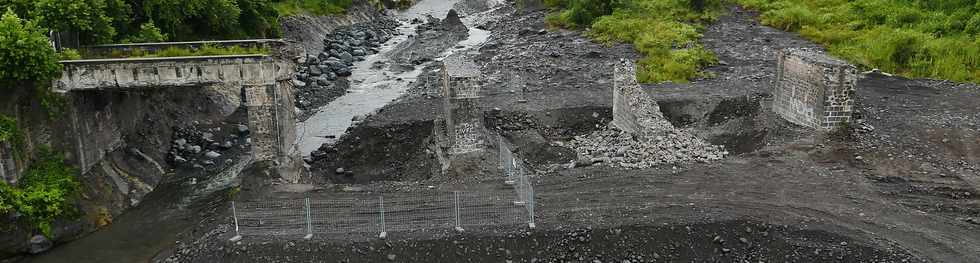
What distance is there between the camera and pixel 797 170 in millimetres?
26125

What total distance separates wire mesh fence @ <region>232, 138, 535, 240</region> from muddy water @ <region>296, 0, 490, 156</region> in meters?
10.9

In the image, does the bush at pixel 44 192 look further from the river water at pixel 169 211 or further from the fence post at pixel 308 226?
the fence post at pixel 308 226

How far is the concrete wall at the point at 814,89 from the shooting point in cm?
2856

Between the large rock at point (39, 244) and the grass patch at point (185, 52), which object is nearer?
the large rock at point (39, 244)

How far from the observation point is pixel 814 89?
29.3 m

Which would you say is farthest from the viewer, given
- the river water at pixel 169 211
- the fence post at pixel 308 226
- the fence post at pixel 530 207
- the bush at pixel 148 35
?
the bush at pixel 148 35

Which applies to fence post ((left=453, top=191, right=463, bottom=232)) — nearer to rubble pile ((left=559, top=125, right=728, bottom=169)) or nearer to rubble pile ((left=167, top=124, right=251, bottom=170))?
rubble pile ((left=559, top=125, right=728, bottom=169))

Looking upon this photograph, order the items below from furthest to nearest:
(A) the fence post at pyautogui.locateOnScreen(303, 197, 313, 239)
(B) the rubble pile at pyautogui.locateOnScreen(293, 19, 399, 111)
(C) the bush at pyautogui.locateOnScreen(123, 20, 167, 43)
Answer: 1. (B) the rubble pile at pyautogui.locateOnScreen(293, 19, 399, 111)
2. (C) the bush at pyautogui.locateOnScreen(123, 20, 167, 43)
3. (A) the fence post at pyautogui.locateOnScreen(303, 197, 313, 239)

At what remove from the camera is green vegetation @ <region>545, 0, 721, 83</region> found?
145 feet

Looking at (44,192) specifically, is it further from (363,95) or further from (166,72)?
(363,95)

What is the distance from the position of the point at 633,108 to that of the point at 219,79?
15.3 m

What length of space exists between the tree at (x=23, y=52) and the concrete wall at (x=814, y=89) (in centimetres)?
2627

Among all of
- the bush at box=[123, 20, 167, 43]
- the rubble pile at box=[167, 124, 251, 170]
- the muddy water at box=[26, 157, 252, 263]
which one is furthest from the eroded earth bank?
the bush at box=[123, 20, 167, 43]

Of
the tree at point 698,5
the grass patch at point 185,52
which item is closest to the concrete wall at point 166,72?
the grass patch at point 185,52
